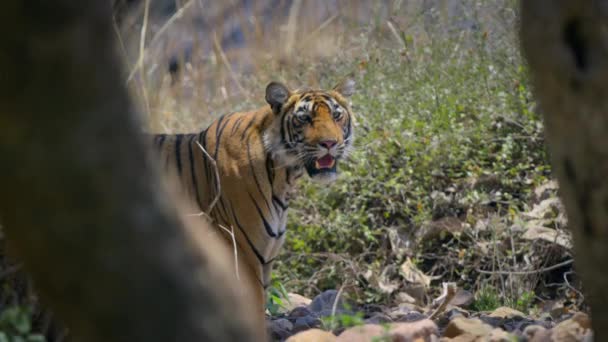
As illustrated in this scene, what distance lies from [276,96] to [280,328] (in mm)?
1537

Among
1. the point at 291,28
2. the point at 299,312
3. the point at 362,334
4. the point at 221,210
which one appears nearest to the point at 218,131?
the point at 221,210

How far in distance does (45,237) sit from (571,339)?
2.24 m

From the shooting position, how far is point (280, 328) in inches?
177

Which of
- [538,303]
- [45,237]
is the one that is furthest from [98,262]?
[538,303]

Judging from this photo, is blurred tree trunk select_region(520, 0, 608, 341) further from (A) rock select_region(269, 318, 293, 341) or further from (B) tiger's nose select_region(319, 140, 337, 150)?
(B) tiger's nose select_region(319, 140, 337, 150)

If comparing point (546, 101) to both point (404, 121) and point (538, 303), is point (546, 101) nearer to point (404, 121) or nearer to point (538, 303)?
point (538, 303)

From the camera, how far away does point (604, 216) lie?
217cm

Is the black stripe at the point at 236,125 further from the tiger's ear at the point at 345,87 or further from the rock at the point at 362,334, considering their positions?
the rock at the point at 362,334

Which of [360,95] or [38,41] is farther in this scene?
[360,95]

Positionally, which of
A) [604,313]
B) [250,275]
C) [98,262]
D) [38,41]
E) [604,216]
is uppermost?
[38,41]

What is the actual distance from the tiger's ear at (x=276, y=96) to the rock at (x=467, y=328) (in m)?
2.17

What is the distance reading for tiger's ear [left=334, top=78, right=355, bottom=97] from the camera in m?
5.41

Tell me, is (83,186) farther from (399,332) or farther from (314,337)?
(314,337)

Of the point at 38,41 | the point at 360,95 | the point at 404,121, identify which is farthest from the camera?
the point at 360,95
